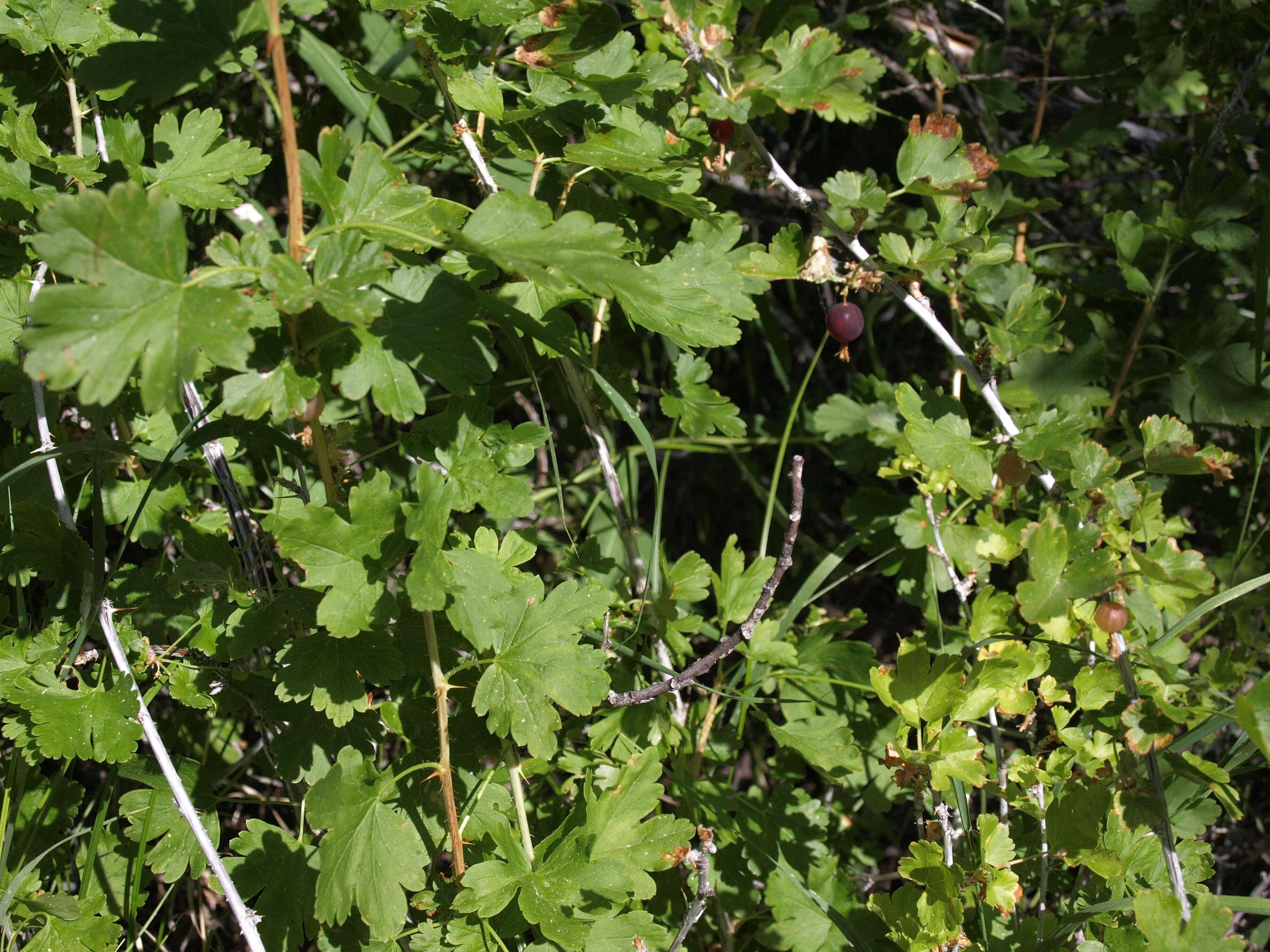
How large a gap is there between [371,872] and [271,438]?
2.11 ft

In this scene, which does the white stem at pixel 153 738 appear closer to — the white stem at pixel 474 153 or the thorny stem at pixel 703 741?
the white stem at pixel 474 153

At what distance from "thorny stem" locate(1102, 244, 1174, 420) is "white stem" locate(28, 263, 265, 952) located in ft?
6.23

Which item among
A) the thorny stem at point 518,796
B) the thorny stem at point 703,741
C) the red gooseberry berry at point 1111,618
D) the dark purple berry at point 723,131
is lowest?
the thorny stem at point 703,741

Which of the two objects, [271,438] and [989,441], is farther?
[989,441]

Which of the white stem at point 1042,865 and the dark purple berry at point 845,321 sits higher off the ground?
the dark purple berry at point 845,321

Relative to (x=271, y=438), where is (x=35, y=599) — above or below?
below

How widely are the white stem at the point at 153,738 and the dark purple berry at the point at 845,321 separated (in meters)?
1.30

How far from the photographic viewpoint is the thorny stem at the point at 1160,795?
1.33 metres

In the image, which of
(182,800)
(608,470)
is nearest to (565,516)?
(608,470)

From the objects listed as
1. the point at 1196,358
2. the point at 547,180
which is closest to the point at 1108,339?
the point at 1196,358

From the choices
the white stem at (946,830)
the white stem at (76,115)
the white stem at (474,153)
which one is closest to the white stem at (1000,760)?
the white stem at (946,830)

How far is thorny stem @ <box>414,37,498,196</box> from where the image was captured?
1449 millimetres

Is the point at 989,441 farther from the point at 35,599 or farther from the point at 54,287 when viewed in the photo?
the point at 35,599

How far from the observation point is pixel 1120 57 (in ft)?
7.56
